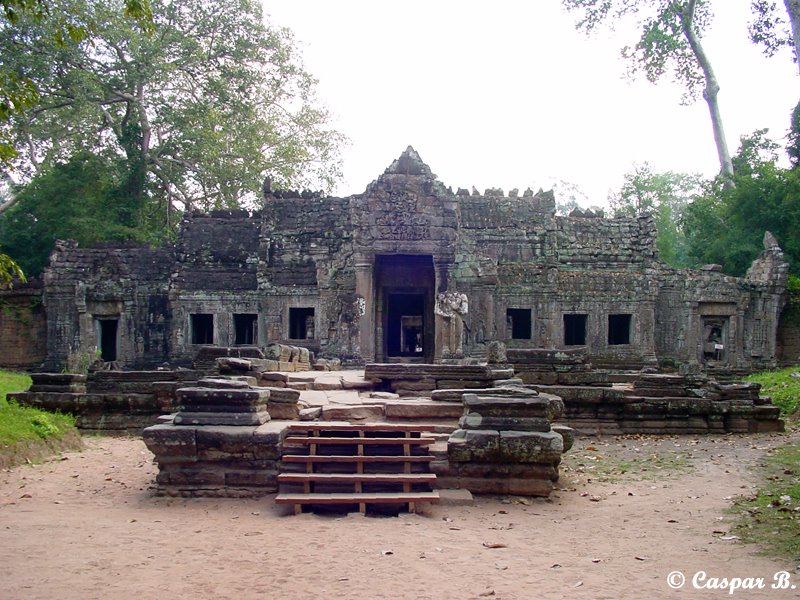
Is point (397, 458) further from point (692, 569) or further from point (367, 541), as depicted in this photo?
point (692, 569)

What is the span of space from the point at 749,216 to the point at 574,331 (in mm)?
8077

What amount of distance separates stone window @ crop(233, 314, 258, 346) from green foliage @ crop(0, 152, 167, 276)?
7.99 m

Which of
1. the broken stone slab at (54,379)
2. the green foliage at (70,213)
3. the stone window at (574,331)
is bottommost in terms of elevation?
the broken stone slab at (54,379)

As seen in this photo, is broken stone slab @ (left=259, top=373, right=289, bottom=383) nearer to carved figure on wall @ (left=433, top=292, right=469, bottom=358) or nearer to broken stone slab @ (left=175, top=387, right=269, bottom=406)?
broken stone slab @ (left=175, top=387, right=269, bottom=406)

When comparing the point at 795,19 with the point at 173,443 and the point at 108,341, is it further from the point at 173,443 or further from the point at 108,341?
the point at 108,341

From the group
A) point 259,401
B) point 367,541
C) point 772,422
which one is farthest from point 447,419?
point 772,422

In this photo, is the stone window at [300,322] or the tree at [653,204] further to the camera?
the tree at [653,204]

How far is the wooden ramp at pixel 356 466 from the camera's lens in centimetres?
637

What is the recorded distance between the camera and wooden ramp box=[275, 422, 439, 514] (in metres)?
6.37

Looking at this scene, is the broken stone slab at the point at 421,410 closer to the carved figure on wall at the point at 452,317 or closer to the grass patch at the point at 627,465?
the grass patch at the point at 627,465

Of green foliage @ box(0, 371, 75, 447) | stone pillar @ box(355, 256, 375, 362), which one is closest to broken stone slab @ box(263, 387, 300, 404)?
green foliage @ box(0, 371, 75, 447)

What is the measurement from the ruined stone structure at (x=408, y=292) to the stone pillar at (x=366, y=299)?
107mm

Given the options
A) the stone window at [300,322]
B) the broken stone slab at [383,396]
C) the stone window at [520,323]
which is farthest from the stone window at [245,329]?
the broken stone slab at [383,396]

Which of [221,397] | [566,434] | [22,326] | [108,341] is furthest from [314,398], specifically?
[22,326]
